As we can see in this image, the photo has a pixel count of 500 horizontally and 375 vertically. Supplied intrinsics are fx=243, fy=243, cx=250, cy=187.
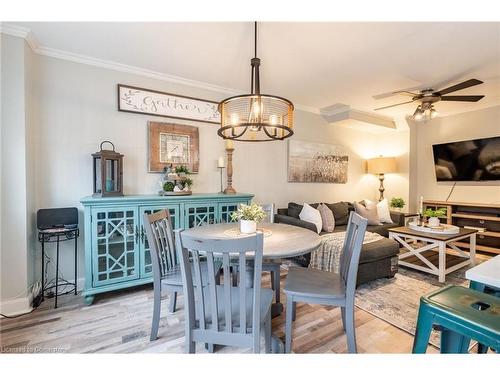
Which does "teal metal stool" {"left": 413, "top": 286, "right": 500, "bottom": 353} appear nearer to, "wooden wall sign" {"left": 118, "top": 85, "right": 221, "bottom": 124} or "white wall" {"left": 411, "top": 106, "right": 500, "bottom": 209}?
"wooden wall sign" {"left": 118, "top": 85, "right": 221, "bottom": 124}

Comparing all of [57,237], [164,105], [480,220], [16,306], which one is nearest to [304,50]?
[164,105]

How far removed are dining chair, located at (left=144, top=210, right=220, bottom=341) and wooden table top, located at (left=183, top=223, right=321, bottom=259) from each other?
0.19m

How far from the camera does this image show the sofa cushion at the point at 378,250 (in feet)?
8.80

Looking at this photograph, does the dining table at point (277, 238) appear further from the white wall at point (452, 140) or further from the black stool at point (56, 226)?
the white wall at point (452, 140)

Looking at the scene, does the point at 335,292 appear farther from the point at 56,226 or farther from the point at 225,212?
the point at 56,226

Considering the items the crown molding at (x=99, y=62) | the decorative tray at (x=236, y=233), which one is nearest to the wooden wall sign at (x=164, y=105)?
the crown molding at (x=99, y=62)

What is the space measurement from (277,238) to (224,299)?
0.78 metres

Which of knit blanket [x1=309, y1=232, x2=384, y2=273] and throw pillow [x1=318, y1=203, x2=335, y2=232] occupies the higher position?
throw pillow [x1=318, y1=203, x2=335, y2=232]

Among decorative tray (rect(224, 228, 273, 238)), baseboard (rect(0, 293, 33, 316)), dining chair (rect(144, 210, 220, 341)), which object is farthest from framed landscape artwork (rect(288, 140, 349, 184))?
baseboard (rect(0, 293, 33, 316))

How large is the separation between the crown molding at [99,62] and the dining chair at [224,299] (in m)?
2.40

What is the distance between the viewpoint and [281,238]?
191 centimetres

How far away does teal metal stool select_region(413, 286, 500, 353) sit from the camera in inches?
36.8
